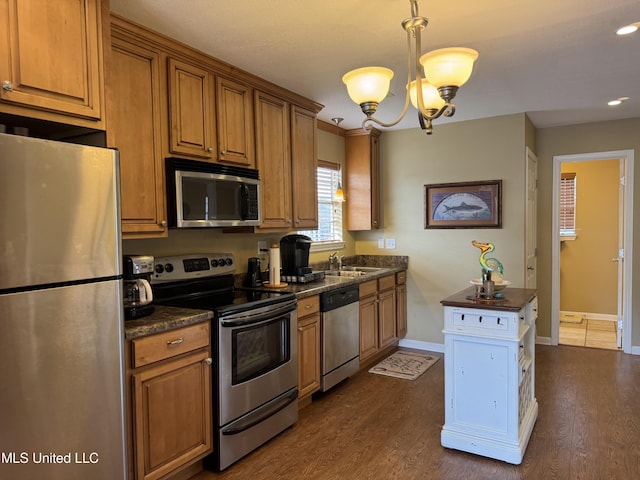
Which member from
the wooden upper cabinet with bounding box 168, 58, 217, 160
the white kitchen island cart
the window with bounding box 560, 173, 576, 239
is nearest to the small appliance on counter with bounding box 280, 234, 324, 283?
the wooden upper cabinet with bounding box 168, 58, 217, 160

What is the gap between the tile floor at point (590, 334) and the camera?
4871mm

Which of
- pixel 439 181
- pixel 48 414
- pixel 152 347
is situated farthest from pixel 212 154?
pixel 439 181

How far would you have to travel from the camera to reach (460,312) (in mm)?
2590

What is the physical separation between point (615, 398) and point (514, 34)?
111 inches

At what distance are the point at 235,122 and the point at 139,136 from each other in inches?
30.6

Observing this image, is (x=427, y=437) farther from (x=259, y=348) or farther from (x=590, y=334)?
(x=590, y=334)

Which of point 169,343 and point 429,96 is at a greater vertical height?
point 429,96

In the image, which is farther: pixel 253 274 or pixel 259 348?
pixel 253 274

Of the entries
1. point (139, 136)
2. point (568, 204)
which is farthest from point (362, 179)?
point (568, 204)

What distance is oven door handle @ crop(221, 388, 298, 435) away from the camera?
→ 2.44 m

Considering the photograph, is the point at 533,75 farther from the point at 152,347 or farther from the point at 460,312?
the point at 152,347

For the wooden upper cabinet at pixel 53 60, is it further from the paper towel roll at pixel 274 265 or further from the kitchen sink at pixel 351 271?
the kitchen sink at pixel 351 271

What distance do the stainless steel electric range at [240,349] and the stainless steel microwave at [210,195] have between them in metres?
0.35

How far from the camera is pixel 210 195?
2.71 meters
